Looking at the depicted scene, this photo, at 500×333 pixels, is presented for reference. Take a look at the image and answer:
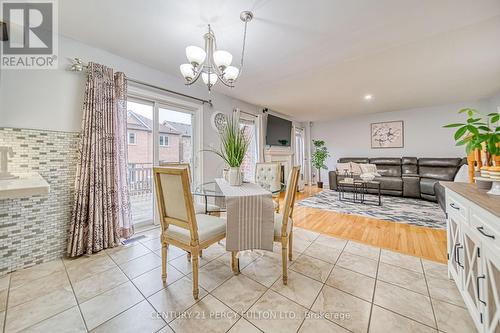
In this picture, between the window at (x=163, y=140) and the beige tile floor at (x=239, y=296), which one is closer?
the beige tile floor at (x=239, y=296)

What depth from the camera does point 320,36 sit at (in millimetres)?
2037

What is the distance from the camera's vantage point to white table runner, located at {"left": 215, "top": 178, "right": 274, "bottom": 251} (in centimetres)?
147

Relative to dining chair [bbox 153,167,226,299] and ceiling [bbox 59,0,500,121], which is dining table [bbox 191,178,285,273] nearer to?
dining chair [bbox 153,167,226,299]

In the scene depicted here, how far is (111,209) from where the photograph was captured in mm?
2168

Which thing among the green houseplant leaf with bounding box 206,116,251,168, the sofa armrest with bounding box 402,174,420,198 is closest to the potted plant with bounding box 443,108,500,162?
the green houseplant leaf with bounding box 206,116,251,168

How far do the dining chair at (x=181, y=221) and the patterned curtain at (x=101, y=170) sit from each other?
3.57ft

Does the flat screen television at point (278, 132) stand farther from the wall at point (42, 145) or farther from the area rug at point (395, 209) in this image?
the wall at point (42, 145)

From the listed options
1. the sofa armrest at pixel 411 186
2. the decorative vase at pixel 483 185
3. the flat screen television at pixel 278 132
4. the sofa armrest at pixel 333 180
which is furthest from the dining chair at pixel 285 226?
the sofa armrest at pixel 411 186

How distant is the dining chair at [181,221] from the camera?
1.32 metres

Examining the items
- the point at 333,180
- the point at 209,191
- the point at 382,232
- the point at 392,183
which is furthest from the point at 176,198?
the point at 392,183

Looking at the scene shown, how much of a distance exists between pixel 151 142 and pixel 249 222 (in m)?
2.11

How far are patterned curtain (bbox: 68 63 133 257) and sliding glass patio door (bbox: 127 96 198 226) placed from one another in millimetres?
327

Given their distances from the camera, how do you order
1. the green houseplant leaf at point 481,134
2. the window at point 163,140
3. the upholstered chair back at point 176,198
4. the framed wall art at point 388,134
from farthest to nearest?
the framed wall art at point 388,134
the window at point 163,140
the upholstered chair back at point 176,198
the green houseplant leaf at point 481,134

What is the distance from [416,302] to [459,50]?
119 inches
